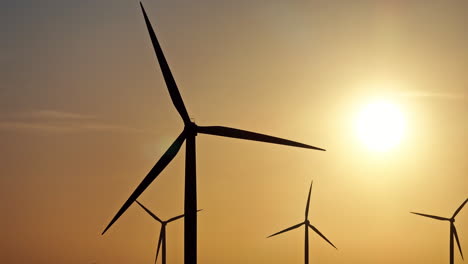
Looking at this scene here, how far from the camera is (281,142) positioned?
3125 inches

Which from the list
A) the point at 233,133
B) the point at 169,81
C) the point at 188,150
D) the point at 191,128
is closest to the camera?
the point at 188,150

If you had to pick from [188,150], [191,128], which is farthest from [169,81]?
[188,150]

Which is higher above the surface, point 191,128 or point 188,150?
point 191,128

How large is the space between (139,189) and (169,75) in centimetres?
1034

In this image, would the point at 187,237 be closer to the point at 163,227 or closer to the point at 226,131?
the point at 226,131

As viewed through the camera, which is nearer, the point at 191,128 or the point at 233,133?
the point at 191,128

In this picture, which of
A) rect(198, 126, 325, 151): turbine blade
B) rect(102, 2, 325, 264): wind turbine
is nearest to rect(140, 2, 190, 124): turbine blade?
rect(102, 2, 325, 264): wind turbine

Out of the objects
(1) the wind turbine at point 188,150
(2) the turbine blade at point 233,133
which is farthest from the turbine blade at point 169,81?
(2) the turbine blade at point 233,133

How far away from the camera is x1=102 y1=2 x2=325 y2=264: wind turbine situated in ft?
240

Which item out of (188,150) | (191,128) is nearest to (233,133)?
(191,128)

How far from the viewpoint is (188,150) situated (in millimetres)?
77688

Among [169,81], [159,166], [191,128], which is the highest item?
[169,81]

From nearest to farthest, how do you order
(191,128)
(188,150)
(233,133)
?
(188,150) → (191,128) → (233,133)

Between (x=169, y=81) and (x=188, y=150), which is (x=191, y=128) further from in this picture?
(x=169, y=81)
